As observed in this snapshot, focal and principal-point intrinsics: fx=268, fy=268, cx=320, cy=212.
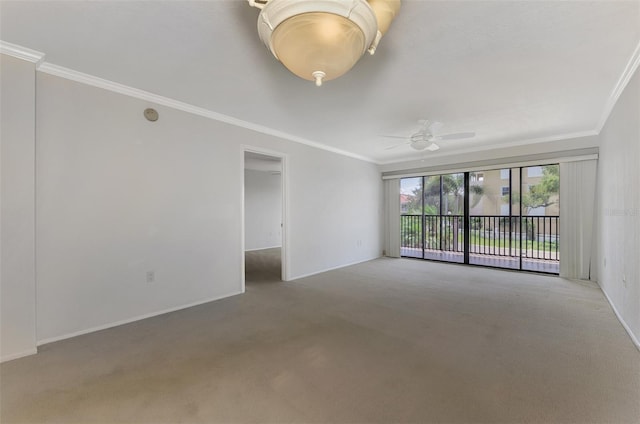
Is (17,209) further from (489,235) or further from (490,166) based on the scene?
(489,235)

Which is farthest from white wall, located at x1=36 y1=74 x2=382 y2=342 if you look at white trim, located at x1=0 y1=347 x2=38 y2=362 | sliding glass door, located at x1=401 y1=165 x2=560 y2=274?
sliding glass door, located at x1=401 y1=165 x2=560 y2=274

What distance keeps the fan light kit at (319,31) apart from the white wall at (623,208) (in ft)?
8.43

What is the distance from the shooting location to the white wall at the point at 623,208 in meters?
2.25

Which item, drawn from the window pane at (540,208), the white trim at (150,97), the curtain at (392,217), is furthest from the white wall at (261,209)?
the window pane at (540,208)

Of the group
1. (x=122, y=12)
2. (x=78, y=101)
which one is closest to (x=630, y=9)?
(x=122, y=12)

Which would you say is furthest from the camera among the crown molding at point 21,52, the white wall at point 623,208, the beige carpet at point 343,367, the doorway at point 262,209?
the doorway at point 262,209

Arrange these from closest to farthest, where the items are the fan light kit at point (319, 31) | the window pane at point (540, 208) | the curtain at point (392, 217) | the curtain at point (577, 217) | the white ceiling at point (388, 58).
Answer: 1. the fan light kit at point (319, 31)
2. the white ceiling at point (388, 58)
3. the curtain at point (577, 217)
4. the window pane at point (540, 208)
5. the curtain at point (392, 217)

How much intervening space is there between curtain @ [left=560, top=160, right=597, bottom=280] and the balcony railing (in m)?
0.43

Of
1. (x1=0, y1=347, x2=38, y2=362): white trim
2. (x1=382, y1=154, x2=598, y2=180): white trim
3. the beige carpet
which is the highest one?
(x1=382, y1=154, x2=598, y2=180): white trim

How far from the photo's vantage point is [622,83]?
249cm

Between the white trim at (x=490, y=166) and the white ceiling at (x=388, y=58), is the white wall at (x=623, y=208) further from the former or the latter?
the white trim at (x=490, y=166)

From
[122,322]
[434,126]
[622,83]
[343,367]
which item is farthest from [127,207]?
[622,83]

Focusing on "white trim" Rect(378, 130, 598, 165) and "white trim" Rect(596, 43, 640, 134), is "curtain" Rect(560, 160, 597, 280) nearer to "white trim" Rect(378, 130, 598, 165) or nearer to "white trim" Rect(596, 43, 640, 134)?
"white trim" Rect(378, 130, 598, 165)

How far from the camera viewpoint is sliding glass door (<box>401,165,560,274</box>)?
5.27 m
